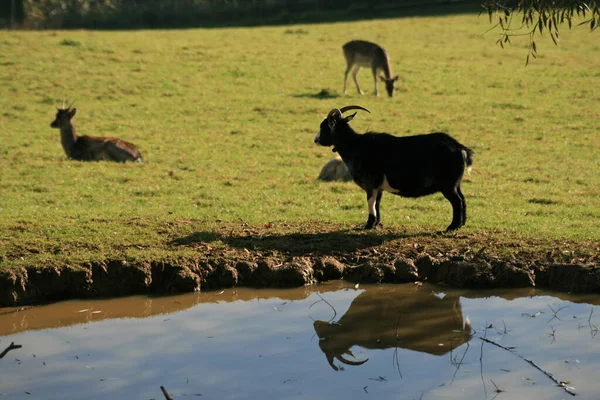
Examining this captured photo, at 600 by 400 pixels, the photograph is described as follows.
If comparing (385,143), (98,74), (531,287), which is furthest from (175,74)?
(531,287)

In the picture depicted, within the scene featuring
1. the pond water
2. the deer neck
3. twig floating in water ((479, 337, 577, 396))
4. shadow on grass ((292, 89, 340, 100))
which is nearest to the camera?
twig floating in water ((479, 337, 577, 396))

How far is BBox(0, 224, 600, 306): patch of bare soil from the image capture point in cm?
1010

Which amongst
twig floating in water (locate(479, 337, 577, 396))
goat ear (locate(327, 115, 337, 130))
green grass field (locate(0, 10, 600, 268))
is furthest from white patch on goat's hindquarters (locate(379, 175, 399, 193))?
twig floating in water (locate(479, 337, 577, 396))

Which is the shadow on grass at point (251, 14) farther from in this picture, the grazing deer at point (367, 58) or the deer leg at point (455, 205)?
the deer leg at point (455, 205)

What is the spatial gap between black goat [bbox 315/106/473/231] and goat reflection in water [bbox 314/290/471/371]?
A: 1998 millimetres

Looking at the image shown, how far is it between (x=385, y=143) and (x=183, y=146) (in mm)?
8940

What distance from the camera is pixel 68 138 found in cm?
1908

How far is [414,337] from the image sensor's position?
877cm

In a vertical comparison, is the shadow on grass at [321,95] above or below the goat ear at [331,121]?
below

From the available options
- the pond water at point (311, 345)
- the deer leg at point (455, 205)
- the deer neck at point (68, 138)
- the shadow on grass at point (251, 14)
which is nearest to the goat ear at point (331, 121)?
the deer leg at point (455, 205)

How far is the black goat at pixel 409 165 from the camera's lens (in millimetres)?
11477

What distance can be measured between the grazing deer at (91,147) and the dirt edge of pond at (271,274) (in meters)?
8.18

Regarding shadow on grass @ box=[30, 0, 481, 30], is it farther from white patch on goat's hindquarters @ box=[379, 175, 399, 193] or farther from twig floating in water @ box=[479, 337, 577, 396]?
twig floating in water @ box=[479, 337, 577, 396]

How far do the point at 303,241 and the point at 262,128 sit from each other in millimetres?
10765
